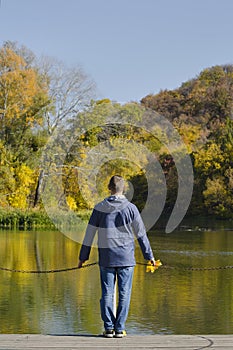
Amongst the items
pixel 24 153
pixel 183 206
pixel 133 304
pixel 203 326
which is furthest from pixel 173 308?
pixel 183 206

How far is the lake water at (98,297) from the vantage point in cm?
752

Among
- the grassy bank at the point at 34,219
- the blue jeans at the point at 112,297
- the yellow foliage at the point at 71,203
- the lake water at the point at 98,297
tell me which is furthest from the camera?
the yellow foliage at the point at 71,203

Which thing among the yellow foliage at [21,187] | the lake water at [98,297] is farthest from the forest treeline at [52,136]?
the lake water at [98,297]

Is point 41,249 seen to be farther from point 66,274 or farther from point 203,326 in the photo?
point 203,326

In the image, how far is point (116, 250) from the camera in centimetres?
554

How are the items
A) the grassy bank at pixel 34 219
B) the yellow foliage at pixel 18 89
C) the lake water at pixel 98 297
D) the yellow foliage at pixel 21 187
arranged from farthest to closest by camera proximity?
the yellow foliage at pixel 18 89 < the yellow foliage at pixel 21 187 < the grassy bank at pixel 34 219 < the lake water at pixel 98 297

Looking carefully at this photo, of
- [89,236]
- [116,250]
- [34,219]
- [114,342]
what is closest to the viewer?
[114,342]

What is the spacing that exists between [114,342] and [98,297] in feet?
13.8

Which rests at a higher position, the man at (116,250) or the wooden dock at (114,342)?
the man at (116,250)

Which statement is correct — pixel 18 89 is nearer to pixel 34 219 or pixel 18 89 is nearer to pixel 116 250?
pixel 34 219

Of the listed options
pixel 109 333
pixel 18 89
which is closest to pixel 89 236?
pixel 109 333

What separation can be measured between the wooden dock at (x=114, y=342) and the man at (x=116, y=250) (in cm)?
18

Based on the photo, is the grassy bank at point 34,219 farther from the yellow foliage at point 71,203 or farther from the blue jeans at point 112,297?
the blue jeans at point 112,297

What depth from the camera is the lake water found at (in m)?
7.52
